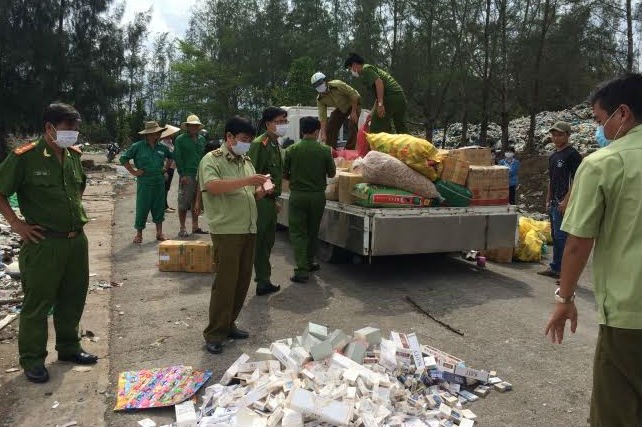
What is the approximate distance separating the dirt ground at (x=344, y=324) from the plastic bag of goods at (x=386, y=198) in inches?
36.9

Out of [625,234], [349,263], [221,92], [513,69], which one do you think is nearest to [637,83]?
[625,234]

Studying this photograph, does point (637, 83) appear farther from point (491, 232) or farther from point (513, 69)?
point (513, 69)

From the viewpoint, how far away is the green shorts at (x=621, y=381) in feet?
7.36

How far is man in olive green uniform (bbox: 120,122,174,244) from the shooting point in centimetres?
808

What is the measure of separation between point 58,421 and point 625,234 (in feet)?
10.6

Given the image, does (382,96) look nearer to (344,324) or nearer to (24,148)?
(344,324)

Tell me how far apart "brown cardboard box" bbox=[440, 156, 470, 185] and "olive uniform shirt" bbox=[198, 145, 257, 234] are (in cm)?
285

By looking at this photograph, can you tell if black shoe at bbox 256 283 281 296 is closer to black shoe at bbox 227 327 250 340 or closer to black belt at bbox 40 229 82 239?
black shoe at bbox 227 327 250 340

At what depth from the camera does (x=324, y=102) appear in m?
8.74

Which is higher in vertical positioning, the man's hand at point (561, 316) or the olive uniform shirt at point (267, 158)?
the olive uniform shirt at point (267, 158)

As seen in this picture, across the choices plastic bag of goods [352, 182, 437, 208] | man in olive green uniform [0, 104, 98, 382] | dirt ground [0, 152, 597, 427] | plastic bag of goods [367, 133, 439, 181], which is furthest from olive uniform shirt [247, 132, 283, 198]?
man in olive green uniform [0, 104, 98, 382]

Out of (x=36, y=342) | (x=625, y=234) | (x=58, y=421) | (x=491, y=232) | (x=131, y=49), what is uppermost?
(x=131, y=49)

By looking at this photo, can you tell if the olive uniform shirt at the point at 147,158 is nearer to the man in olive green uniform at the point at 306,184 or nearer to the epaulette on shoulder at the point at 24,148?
the man in olive green uniform at the point at 306,184

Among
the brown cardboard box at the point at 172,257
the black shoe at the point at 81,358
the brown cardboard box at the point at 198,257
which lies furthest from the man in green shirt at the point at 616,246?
the brown cardboard box at the point at 172,257
